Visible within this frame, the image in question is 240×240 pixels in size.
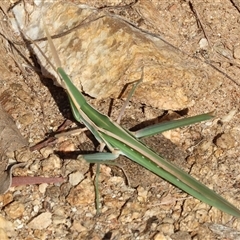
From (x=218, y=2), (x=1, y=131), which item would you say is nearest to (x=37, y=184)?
(x=1, y=131)

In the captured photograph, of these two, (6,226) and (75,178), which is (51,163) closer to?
(75,178)

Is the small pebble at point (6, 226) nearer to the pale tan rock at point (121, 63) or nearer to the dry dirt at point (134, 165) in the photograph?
the dry dirt at point (134, 165)

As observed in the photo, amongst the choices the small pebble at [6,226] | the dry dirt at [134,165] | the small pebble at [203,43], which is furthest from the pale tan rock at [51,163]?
the small pebble at [203,43]

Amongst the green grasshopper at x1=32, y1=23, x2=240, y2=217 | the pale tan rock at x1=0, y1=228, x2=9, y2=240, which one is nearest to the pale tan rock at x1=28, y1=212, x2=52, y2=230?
the pale tan rock at x1=0, y1=228, x2=9, y2=240

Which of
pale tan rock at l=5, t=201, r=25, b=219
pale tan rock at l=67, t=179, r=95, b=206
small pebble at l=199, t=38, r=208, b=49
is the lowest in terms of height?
pale tan rock at l=67, t=179, r=95, b=206

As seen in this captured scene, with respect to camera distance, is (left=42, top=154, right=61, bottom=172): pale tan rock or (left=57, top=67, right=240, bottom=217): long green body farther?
(left=42, top=154, right=61, bottom=172): pale tan rock

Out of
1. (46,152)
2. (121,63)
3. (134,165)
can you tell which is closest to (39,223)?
(46,152)

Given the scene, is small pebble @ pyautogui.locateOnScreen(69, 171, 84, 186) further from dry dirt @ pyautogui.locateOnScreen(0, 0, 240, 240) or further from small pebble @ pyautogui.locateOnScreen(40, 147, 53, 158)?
small pebble @ pyautogui.locateOnScreen(40, 147, 53, 158)
